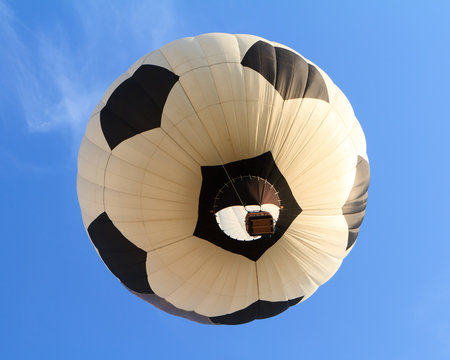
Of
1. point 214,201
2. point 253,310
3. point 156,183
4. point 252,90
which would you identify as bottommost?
point 253,310

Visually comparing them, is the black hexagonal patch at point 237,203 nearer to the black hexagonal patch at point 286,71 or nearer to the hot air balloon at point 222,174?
the hot air balloon at point 222,174

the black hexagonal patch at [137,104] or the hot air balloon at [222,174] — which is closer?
the hot air balloon at [222,174]

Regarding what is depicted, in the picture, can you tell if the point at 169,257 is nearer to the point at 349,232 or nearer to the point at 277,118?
the point at 277,118

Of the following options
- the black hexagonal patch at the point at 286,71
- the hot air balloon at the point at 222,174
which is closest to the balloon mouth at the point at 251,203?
the hot air balloon at the point at 222,174

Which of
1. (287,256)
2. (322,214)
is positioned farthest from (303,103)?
(287,256)

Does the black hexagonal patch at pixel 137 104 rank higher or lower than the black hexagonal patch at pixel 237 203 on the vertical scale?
higher

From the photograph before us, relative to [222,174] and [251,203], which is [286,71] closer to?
[222,174]

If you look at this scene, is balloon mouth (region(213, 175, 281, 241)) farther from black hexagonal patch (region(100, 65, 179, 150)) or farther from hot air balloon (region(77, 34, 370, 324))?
black hexagonal patch (region(100, 65, 179, 150))

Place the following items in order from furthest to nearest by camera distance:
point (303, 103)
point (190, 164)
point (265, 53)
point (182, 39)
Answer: point (182, 39)
point (265, 53)
point (303, 103)
point (190, 164)
